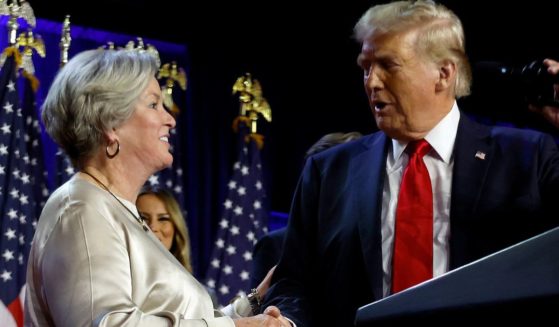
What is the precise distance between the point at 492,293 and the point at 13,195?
452 centimetres

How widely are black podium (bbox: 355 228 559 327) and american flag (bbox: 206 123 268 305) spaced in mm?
5089

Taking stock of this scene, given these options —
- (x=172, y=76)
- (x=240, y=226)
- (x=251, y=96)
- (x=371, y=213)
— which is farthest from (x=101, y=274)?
(x=251, y=96)

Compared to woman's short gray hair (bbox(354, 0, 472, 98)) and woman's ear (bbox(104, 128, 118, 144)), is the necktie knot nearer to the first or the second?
woman's short gray hair (bbox(354, 0, 472, 98))

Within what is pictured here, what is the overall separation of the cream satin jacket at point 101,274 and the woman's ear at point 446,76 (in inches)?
32.0

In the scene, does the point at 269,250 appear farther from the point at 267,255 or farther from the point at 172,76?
the point at 172,76

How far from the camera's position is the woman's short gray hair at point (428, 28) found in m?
2.28

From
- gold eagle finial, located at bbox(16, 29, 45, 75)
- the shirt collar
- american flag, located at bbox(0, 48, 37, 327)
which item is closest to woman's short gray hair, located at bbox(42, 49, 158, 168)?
the shirt collar

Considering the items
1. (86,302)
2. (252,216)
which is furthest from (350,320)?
(252,216)

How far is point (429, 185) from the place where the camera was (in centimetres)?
219

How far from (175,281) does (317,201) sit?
0.56 m

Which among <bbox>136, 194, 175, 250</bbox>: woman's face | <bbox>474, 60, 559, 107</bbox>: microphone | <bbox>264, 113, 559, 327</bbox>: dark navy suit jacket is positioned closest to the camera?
<bbox>474, 60, 559, 107</bbox>: microphone

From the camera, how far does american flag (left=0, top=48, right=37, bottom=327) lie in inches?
195

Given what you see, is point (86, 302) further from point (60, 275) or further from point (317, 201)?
point (317, 201)

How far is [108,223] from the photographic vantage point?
1880 millimetres
